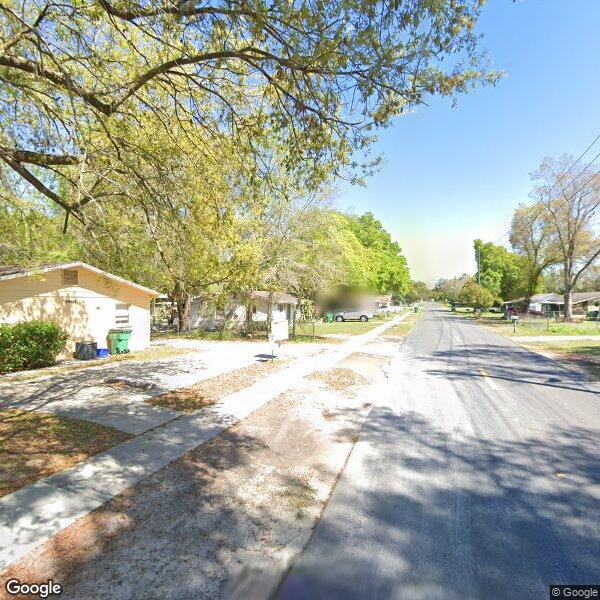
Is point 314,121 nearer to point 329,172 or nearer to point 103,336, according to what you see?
point 329,172

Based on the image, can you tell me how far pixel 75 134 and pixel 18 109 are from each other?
7.54 feet

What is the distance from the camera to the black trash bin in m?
13.9

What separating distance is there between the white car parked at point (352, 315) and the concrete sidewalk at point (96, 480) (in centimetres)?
3324

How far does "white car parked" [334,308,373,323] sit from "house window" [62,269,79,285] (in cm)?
2939

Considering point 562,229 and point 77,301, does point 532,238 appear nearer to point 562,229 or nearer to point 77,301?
point 562,229

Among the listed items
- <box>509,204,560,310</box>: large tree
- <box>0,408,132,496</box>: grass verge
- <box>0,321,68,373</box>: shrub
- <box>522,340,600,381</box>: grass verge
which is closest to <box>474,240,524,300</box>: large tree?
<box>509,204,560,310</box>: large tree

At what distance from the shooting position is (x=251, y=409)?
301 inches

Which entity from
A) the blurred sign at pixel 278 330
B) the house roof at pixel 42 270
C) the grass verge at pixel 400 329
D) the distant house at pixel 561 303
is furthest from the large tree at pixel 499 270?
the house roof at pixel 42 270

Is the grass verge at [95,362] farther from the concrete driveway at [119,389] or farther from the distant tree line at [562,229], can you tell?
the distant tree line at [562,229]

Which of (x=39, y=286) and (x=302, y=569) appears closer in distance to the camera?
(x=302, y=569)

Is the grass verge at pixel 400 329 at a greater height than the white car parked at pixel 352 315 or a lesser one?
lesser

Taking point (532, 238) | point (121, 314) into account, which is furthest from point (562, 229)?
point (121, 314)

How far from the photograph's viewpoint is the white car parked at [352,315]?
40.5m

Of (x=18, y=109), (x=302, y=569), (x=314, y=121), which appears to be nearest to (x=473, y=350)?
(x=314, y=121)
